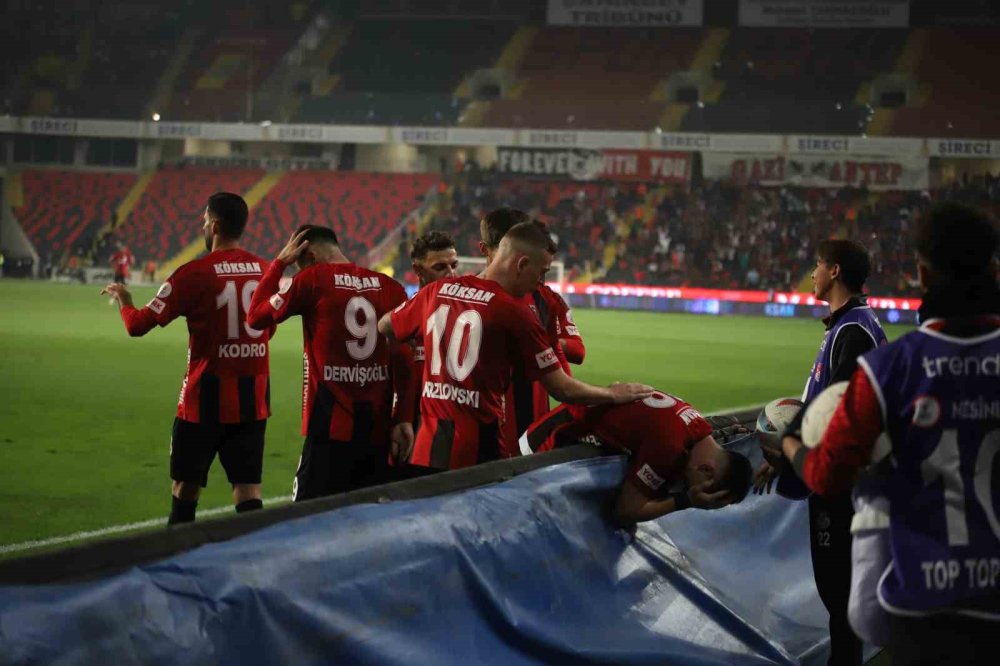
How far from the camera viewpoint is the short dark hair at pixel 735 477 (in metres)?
4.72

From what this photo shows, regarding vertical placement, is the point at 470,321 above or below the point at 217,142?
below

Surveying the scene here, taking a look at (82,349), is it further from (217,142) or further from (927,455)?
(217,142)

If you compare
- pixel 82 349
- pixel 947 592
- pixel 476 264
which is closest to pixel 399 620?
pixel 947 592

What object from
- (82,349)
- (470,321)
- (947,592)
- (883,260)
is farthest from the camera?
(883,260)

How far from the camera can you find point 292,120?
45656 millimetres

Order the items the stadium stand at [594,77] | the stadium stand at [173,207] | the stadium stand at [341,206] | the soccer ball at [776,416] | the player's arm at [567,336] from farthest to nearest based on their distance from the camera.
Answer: the stadium stand at [173,207]
the stadium stand at [594,77]
the stadium stand at [341,206]
the player's arm at [567,336]
the soccer ball at [776,416]

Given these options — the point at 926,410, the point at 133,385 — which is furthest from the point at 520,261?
the point at 133,385

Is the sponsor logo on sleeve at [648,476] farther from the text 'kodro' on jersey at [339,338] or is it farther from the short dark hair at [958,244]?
the short dark hair at [958,244]

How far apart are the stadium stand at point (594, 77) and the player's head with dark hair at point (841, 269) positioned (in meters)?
38.6

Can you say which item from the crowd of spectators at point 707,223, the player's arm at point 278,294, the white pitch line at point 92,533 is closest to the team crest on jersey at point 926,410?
the player's arm at point 278,294

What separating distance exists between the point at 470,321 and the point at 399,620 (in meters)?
1.67

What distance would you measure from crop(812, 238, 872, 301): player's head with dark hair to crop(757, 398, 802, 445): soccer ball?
0.50 metres

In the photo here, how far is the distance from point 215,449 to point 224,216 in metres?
1.22

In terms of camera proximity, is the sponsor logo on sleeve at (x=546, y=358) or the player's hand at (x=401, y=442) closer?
the sponsor logo on sleeve at (x=546, y=358)
